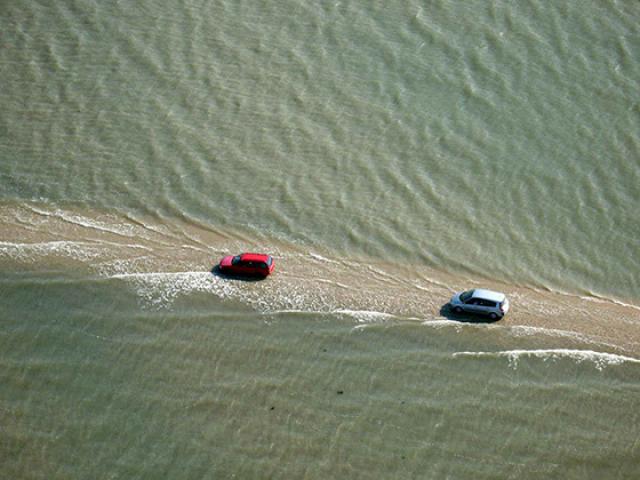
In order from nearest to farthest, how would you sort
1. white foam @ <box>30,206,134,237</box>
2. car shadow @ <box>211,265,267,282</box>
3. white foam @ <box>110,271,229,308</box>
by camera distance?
white foam @ <box>110,271,229,308</box> → car shadow @ <box>211,265,267,282</box> → white foam @ <box>30,206,134,237</box>

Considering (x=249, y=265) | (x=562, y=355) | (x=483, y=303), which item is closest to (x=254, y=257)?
(x=249, y=265)

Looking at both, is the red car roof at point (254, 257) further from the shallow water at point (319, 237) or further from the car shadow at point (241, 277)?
the shallow water at point (319, 237)

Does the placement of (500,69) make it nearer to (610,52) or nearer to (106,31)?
(610,52)

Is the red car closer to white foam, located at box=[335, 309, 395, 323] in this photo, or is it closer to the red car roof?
the red car roof

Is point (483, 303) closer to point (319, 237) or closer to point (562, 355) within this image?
point (562, 355)

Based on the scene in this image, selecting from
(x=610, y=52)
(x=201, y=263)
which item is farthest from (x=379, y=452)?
(x=610, y=52)

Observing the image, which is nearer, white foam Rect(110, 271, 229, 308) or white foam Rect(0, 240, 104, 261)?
white foam Rect(110, 271, 229, 308)

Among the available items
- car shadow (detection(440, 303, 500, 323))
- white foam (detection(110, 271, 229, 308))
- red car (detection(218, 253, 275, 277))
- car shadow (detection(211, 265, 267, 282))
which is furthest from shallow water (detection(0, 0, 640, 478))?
red car (detection(218, 253, 275, 277))
